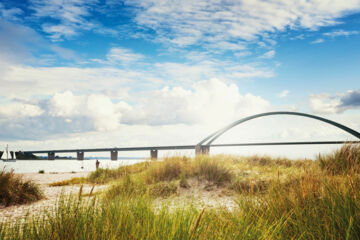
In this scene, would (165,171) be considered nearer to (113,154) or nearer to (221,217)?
(221,217)

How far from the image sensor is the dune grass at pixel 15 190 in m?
8.05

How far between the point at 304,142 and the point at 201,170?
65.8ft

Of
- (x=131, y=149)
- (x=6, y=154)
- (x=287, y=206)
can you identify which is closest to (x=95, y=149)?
(x=131, y=149)

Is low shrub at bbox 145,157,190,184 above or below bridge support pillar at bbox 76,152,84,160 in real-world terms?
above

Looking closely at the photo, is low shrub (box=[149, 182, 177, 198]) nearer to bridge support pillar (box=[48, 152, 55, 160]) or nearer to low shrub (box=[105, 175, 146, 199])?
low shrub (box=[105, 175, 146, 199])

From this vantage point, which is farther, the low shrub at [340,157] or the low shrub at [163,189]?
the low shrub at [340,157]

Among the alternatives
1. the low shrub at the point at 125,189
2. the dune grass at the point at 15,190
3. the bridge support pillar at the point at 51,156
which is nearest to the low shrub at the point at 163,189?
the low shrub at the point at 125,189

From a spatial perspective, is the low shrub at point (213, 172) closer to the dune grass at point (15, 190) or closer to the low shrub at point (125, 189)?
the low shrub at point (125, 189)

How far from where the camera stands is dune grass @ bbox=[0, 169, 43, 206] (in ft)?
26.4

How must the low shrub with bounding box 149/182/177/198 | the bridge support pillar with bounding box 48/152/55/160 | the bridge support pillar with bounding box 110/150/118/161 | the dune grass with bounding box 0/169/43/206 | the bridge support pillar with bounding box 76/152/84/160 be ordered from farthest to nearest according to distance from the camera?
1. the bridge support pillar with bounding box 48/152/55/160
2. the bridge support pillar with bounding box 76/152/84/160
3. the bridge support pillar with bounding box 110/150/118/161
4. the low shrub with bounding box 149/182/177/198
5. the dune grass with bounding box 0/169/43/206

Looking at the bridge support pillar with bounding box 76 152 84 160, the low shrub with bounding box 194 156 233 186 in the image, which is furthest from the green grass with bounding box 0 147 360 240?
the bridge support pillar with bounding box 76 152 84 160

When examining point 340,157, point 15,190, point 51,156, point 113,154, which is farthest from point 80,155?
point 340,157

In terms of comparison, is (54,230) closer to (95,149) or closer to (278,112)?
(278,112)

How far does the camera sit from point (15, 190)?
8.31m
